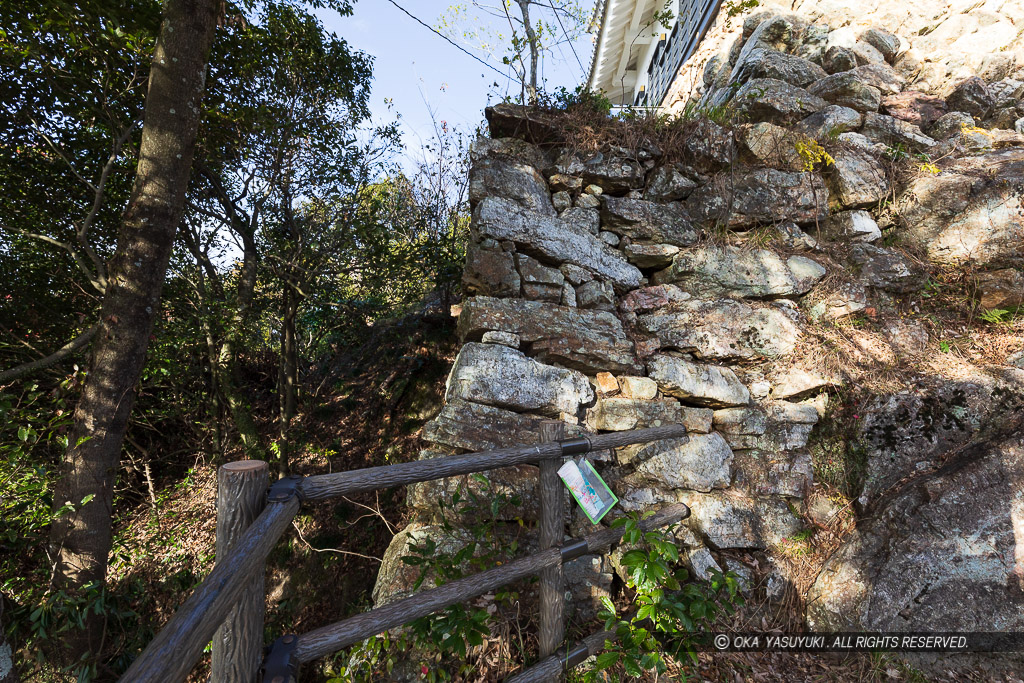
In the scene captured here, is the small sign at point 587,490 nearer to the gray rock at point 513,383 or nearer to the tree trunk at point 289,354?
the gray rock at point 513,383

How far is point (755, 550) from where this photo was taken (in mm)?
3281

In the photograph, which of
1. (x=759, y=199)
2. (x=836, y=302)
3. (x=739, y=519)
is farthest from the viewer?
(x=759, y=199)

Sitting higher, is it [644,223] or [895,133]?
[895,133]

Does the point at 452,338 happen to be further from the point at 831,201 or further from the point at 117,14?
the point at 831,201

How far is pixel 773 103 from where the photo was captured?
5.58 meters

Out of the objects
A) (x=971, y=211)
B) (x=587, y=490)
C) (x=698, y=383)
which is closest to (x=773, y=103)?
(x=971, y=211)

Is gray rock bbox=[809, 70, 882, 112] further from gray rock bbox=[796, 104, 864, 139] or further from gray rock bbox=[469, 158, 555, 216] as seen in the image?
gray rock bbox=[469, 158, 555, 216]

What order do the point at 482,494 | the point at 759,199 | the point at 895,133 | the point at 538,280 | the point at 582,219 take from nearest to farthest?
the point at 482,494, the point at 538,280, the point at 582,219, the point at 759,199, the point at 895,133

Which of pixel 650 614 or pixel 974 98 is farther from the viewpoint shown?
pixel 974 98

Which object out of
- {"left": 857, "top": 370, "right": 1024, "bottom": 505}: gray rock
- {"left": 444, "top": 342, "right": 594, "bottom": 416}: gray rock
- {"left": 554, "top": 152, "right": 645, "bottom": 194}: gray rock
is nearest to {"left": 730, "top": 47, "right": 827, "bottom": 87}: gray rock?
{"left": 554, "top": 152, "right": 645, "bottom": 194}: gray rock

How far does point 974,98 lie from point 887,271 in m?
3.81

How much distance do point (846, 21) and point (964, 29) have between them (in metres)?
1.60

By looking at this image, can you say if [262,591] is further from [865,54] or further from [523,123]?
[865,54]

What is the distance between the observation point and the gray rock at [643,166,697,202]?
4918mm
